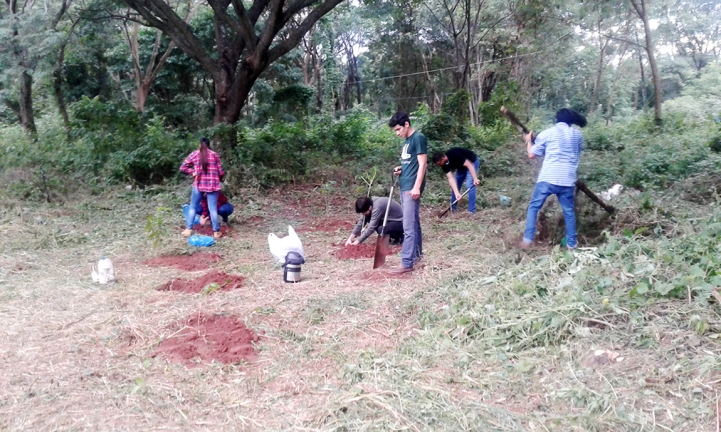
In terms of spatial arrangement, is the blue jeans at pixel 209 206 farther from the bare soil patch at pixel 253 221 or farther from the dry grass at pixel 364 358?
the dry grass at pixel 364 358

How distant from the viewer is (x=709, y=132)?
11.9 meters

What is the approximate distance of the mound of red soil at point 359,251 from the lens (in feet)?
20.7

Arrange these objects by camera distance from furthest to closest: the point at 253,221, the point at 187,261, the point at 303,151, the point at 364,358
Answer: the point at 303,151, the point at 253,221, the point at 187,261, the point at 364,358

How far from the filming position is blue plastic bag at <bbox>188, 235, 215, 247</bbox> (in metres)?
6.87

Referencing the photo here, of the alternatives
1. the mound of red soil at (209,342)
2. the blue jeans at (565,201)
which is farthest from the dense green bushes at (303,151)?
the mound of red soil at (209,342)

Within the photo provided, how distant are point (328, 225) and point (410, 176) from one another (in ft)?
10.7

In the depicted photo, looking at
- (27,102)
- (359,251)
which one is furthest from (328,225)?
(27,102)

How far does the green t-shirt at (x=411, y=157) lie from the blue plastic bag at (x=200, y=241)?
287 centimetres

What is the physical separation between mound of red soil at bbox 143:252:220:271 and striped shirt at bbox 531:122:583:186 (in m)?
3.63

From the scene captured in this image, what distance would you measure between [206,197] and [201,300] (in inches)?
120

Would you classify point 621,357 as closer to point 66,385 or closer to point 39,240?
point 66,385

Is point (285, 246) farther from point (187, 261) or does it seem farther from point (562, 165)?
point (562, 165)

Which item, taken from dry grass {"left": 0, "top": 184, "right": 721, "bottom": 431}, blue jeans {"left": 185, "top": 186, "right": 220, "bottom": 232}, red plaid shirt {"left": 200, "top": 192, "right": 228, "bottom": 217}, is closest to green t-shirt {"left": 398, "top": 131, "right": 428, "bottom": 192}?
dry grass {"left": 0, "top": 184, "right": 721, "bottom": 431}

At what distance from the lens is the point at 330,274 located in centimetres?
563
